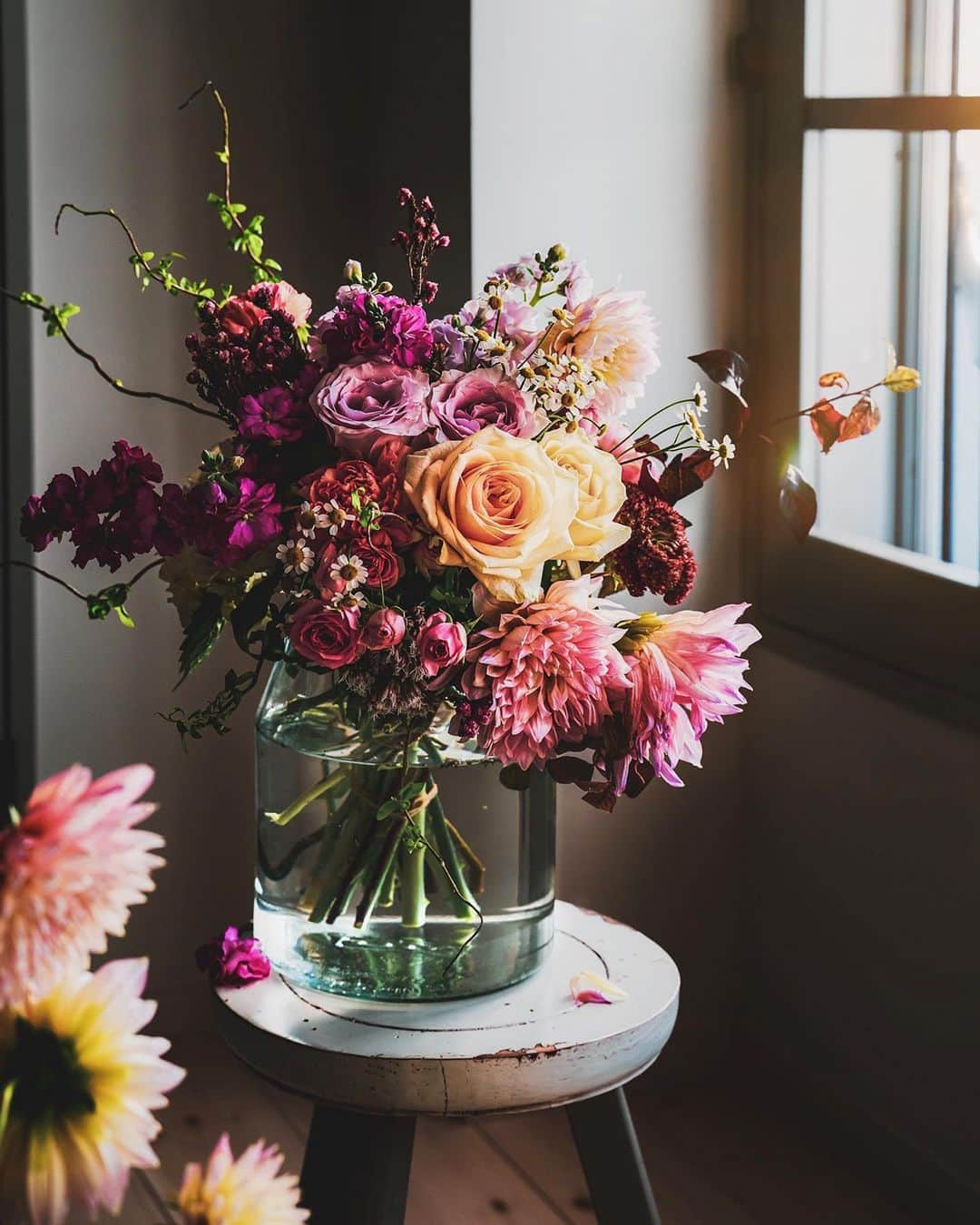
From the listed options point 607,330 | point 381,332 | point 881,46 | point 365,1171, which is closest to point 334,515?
point 381,332

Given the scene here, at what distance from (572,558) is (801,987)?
3.31 ft

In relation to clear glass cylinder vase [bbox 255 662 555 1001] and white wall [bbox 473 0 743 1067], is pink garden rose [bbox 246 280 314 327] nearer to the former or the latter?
clear glass cylinder vase [bbox 255 662 555 1001]

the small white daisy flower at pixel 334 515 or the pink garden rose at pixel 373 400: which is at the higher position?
the pink garden rose at pixel 373 400

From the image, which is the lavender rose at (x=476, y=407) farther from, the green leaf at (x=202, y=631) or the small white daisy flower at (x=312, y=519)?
the green leaf at (x=202, y=631)

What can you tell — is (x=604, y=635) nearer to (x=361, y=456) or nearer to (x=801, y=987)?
(x=361, y=456)

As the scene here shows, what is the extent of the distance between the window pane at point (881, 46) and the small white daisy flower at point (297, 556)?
0.96 meters

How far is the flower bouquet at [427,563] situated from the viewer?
0.93 meters

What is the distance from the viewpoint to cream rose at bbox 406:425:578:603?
91 cm

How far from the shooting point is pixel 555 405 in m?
0.97

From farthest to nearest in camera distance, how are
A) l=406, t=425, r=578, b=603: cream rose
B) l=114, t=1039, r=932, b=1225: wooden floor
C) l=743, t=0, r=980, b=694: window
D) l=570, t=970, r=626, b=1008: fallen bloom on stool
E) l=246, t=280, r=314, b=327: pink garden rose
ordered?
l=114, t=1039, r=932, b=1225: wooden floor → l=743, t=0, r=980, b=694: window → l=570, t=970, r=626, b=1008: fallen bloom on stool → l=246, t=280, r=314, b=327: pink garden rose → l=406, t=425, r=578, b=603: cream rose

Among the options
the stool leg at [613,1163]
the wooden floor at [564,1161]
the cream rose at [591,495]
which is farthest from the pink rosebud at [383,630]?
the wooden floor at [564,1161]

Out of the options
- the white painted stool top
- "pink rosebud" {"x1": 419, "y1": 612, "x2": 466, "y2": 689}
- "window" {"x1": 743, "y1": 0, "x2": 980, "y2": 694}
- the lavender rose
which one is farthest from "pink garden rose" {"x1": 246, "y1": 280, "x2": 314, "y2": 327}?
"window" {"x1": 743, "y1": 0, "x2": 980, "y2": 694}

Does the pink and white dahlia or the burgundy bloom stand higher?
the pink and white dahlia

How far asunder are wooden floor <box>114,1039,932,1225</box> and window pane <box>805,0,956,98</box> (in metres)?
1.21
